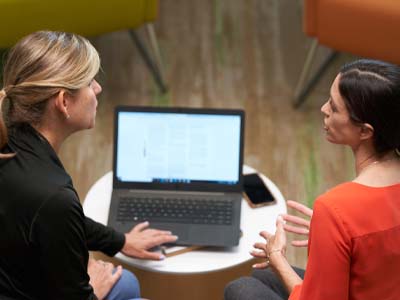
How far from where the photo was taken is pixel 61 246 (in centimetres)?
129

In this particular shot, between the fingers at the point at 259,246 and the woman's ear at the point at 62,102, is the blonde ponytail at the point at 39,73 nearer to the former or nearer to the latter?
the woman's ear at the point at 62,102

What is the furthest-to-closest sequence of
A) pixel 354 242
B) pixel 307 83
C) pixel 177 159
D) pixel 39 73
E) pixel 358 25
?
pixel 307 83, pixel 358 25, pixel 177 159, pixel 39 73, pixel 354 242

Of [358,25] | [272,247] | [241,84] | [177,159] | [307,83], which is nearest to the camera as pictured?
[272,247]

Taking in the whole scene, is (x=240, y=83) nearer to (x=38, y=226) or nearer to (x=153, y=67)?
(x=153, y=67)

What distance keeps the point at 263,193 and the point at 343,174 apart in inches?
28.1

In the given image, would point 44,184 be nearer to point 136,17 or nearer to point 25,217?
point 25,217

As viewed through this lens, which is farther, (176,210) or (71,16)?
(71,16)

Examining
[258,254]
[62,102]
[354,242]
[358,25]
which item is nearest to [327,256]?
[354,242]

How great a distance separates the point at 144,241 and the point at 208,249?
0.16m

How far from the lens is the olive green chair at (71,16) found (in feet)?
7.27

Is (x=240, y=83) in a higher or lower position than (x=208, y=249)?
higher

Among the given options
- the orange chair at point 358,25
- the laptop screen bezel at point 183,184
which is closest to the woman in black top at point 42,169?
the laptop screen bezel at point 183,184

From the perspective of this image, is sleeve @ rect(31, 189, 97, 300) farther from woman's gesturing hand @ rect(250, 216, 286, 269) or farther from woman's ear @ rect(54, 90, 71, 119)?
woman's gesturing hand @ rect(250, 216, 286, 269)

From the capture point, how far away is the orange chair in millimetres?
2158
